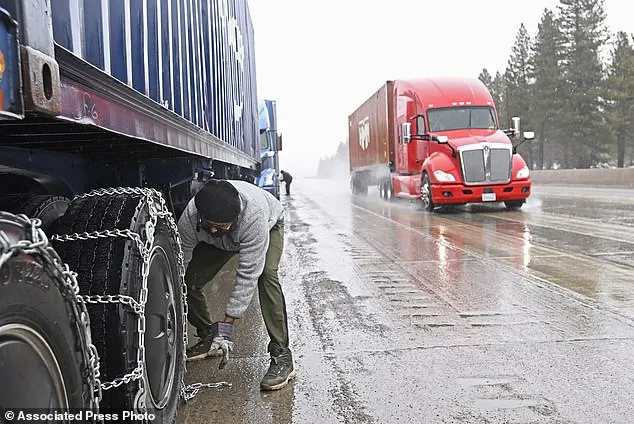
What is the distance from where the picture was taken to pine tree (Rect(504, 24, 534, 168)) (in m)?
63.8

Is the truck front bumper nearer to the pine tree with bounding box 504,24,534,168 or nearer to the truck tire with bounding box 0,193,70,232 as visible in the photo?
the truck tire with bounding box 0,193,70,232

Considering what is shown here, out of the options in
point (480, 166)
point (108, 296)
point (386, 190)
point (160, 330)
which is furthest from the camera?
point (386, 190)

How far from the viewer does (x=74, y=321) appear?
202 cm

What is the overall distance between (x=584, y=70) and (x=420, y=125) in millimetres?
43507

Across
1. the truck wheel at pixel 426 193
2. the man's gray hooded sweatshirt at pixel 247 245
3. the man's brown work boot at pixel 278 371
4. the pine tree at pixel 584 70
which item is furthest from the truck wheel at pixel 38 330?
the pine tree at pixel 584 70

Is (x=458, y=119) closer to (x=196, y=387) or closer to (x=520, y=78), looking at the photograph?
(x=196, y=387)

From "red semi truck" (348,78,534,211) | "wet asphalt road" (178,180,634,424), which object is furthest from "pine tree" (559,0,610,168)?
"wet asphalt road" (178,180,634,424)

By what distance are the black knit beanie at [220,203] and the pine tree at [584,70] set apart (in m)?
55.9

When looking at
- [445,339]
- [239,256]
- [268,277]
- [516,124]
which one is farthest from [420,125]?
[239,256]

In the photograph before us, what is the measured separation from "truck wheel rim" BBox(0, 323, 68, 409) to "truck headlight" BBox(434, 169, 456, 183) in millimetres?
14588

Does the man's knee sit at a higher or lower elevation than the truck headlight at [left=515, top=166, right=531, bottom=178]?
lower

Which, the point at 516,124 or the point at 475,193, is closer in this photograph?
the point at 475,193

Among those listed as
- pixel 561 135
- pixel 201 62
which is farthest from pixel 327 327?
pixel 561 135

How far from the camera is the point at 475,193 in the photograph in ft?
52.2
